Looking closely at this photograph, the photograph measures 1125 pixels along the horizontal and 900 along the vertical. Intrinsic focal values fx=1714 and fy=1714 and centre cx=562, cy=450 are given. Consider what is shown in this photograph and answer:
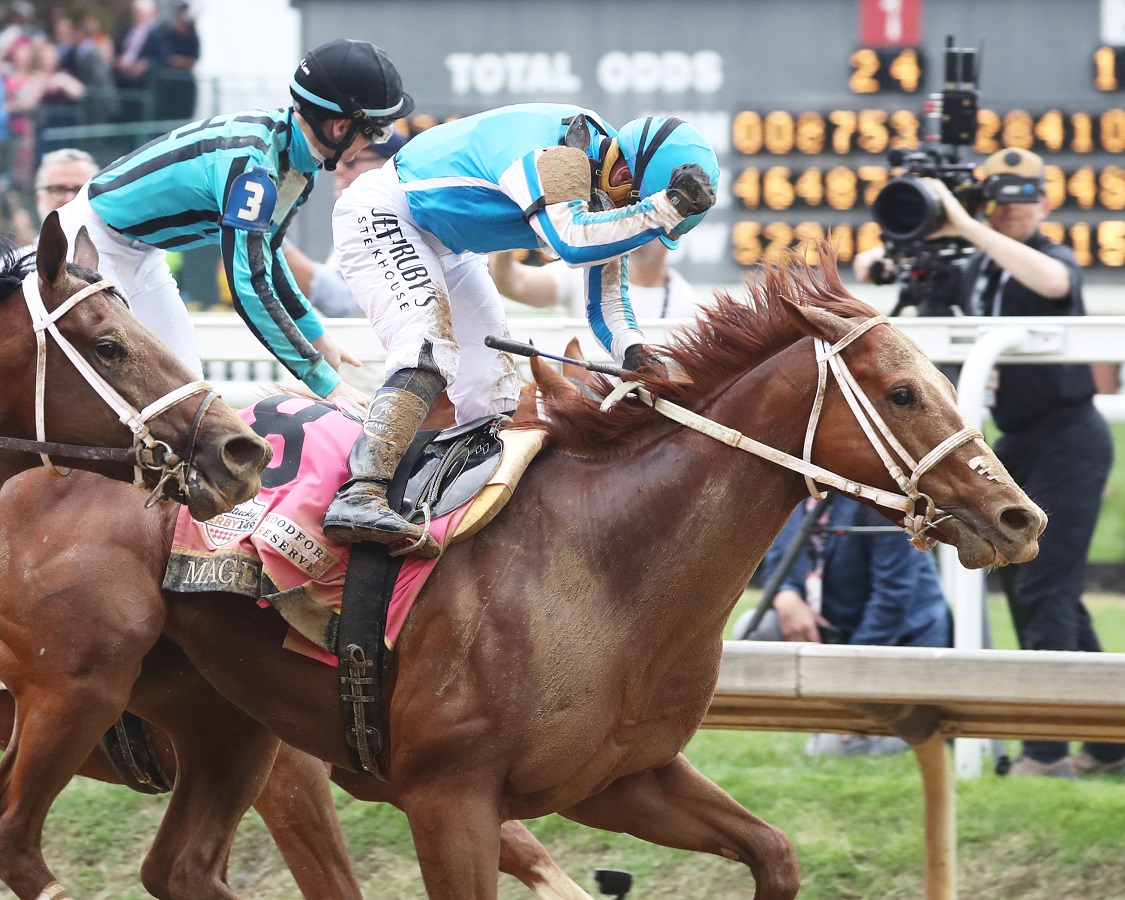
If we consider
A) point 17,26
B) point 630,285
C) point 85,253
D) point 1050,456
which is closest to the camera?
point 85,253

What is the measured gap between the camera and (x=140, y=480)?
3352 millimetres

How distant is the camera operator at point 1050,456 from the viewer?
545 centimetres

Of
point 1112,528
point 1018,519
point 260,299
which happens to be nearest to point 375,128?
point 260,299

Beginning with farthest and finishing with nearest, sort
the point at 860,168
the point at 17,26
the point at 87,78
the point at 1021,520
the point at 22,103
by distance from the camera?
the point at 17,26 < the point at 87,78 < the point at 22,103 < the point at 860,168 < the point at 1021,520

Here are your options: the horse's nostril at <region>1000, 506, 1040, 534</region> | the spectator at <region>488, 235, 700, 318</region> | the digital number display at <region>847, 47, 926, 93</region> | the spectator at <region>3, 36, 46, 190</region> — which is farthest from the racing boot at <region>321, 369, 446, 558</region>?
the spectator at <region>3, 36, 46, 190</region>

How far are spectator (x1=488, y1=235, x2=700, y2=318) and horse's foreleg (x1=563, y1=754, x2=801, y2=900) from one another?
233 centimetres

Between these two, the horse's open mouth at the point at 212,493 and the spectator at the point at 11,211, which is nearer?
the horse's open mouth at the point at 212,493

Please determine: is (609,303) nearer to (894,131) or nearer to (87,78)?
(894,131)

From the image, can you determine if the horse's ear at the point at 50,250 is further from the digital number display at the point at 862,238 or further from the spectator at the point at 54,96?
the spectator at the point at 54,96

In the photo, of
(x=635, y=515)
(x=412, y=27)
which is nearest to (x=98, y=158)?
(x=412, y=27)

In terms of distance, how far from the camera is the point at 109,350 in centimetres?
339

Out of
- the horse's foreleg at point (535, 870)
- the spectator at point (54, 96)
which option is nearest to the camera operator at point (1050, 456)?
the horse's foreleg at point (535, 870)

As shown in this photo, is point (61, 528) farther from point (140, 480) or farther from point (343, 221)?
point (343, 221)

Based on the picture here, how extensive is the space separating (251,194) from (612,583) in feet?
3.96
